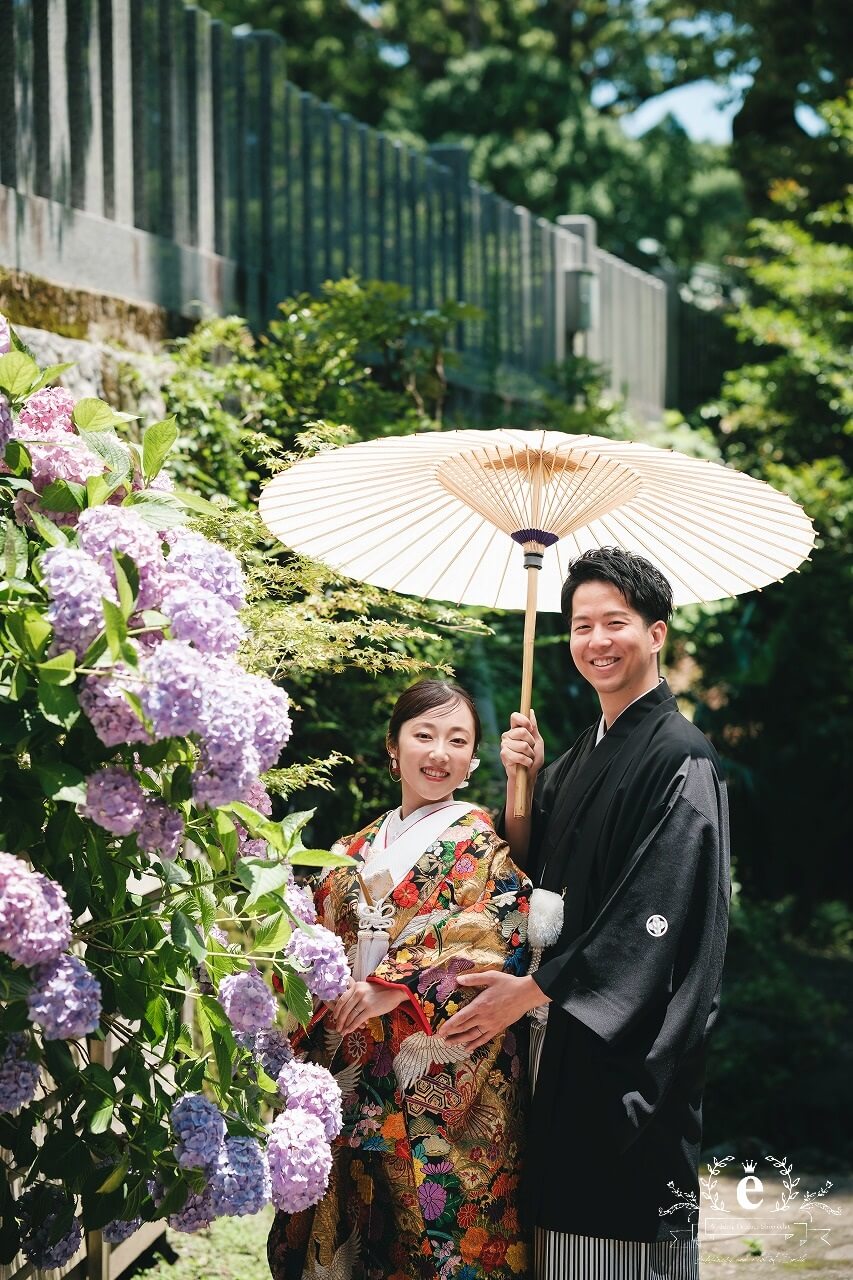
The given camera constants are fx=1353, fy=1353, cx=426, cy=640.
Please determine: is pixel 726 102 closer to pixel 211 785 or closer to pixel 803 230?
pixel 803 230

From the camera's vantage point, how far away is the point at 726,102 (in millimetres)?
14305

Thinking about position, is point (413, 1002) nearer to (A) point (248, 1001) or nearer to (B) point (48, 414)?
(A) point (248, 1001)

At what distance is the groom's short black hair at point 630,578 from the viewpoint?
3.01 metres

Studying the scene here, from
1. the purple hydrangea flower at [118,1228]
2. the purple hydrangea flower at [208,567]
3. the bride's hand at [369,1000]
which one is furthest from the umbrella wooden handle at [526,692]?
the purple hydrangea flower at [118,1228]

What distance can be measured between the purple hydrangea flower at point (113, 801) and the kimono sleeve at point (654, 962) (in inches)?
44.3

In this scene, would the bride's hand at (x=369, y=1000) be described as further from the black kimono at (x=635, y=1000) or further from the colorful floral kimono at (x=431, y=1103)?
the black kimono at (x=635, y=1000)

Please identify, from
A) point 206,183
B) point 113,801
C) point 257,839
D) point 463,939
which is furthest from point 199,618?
point 206,183

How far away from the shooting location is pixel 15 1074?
215 centimetres

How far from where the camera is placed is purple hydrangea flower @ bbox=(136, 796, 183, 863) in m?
2.13

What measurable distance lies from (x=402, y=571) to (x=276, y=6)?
17.9 m

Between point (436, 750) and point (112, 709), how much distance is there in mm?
1148

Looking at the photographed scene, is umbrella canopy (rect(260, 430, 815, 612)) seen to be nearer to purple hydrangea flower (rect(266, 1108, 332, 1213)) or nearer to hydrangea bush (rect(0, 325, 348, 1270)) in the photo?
hydrangea bush (rect(0, 325, 348, 1270))

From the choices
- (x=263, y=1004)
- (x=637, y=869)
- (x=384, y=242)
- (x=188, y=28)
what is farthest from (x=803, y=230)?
(x=263, y=1004)

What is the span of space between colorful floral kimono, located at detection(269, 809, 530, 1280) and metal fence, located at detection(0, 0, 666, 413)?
7.76 feet
